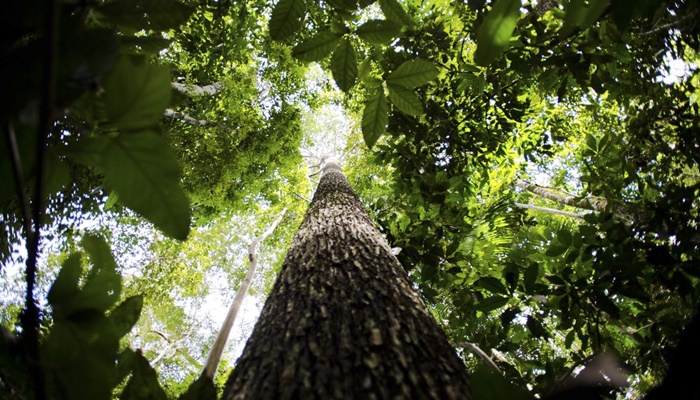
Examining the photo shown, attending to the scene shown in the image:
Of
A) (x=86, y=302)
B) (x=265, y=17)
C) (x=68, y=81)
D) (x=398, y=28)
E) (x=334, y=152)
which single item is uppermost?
(x=334, y=152)

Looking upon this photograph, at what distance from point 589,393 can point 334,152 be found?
12593 millimetres

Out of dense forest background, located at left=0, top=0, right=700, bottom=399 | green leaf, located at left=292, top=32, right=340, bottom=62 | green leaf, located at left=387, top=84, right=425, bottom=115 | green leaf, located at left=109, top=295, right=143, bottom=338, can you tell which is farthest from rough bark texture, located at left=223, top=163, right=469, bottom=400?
green leaf, located at left=292, top=32, right=340, bottom=62

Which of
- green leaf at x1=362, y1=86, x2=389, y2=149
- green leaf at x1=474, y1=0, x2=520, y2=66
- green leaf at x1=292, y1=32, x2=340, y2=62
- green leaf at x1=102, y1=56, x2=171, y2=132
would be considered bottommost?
green leaf at x1=102, y1=56, x2=171, y2=132

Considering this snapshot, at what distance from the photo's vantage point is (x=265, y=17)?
5.52 meters

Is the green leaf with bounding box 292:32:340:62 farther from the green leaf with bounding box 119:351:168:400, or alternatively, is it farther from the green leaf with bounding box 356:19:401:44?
the green leaf with bounding box 119:351:168:400

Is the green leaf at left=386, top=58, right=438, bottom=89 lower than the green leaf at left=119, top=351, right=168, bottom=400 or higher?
higher

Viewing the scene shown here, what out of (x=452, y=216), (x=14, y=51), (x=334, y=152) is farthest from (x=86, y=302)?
(x=334, y=152)

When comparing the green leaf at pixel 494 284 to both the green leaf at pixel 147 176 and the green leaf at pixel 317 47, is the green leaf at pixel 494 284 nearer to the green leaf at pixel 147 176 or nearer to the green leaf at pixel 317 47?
the green leaf at pixel 317 47

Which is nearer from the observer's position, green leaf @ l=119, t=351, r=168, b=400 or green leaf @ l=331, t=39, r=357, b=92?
Answer: green leaf @ l=119, t=351, r=168, b=400

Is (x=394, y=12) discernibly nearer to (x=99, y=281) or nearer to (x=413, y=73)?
(x=413, y=73)

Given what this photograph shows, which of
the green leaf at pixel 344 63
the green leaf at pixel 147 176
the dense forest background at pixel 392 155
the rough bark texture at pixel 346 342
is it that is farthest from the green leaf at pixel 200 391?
the green leaf at pixel 344 63

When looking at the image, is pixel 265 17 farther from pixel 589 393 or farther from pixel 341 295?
pixel 589 393

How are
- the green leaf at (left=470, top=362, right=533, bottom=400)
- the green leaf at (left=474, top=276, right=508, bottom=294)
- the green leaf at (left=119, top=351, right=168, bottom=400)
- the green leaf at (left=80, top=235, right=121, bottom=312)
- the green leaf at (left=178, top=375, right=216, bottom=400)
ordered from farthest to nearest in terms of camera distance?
the green leaf at (left=474, top=276, right=508, bottom=294) → the green leaf at (left=178, top=375, right=216, bottom=400) → the green leaf at (left=119, top=351, right=168, bottom=400) → the green leaf at (left=80, top=235, right=121, bottom=312) → the green leaf at (left=470, top=362, right=533, bottom=400)

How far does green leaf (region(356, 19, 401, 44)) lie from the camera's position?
0.78 m
